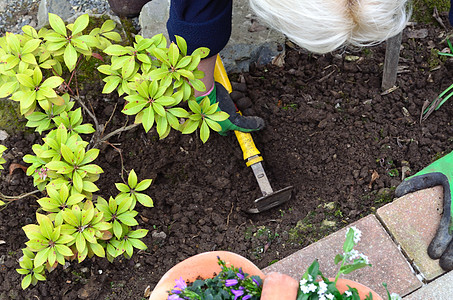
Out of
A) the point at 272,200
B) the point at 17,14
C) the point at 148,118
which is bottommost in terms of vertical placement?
the point at 272,200

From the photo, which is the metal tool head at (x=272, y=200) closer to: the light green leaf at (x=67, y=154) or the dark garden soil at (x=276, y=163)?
the dark garden soil at (x=276, y=163)

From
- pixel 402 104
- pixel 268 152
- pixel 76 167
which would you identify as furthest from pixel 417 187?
pixel 76 167

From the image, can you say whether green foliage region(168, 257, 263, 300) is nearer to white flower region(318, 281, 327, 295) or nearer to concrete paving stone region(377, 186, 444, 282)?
white flower region(318, 281, 327, 295)

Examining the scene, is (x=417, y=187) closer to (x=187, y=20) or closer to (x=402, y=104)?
(x=402, y=104)

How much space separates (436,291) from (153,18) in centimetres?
183

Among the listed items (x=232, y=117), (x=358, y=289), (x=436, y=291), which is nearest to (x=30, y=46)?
(x=232, y=117)

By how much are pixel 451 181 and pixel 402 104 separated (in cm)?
53

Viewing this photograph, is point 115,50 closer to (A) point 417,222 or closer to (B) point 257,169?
(B) point 257,169

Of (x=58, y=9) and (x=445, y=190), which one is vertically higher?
(x=58, y=9)

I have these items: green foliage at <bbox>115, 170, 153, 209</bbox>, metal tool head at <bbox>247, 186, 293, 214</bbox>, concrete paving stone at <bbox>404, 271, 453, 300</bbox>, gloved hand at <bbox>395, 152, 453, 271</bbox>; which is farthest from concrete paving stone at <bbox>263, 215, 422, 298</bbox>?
green foliage at <bbox>115, 170, 153, 209</bbox>

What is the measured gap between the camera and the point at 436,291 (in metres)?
1.63

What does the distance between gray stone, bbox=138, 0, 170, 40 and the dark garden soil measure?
0.43 meters

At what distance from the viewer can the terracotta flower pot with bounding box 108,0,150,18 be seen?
2.26 metres

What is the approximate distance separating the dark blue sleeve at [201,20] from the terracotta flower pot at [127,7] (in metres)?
0.62
